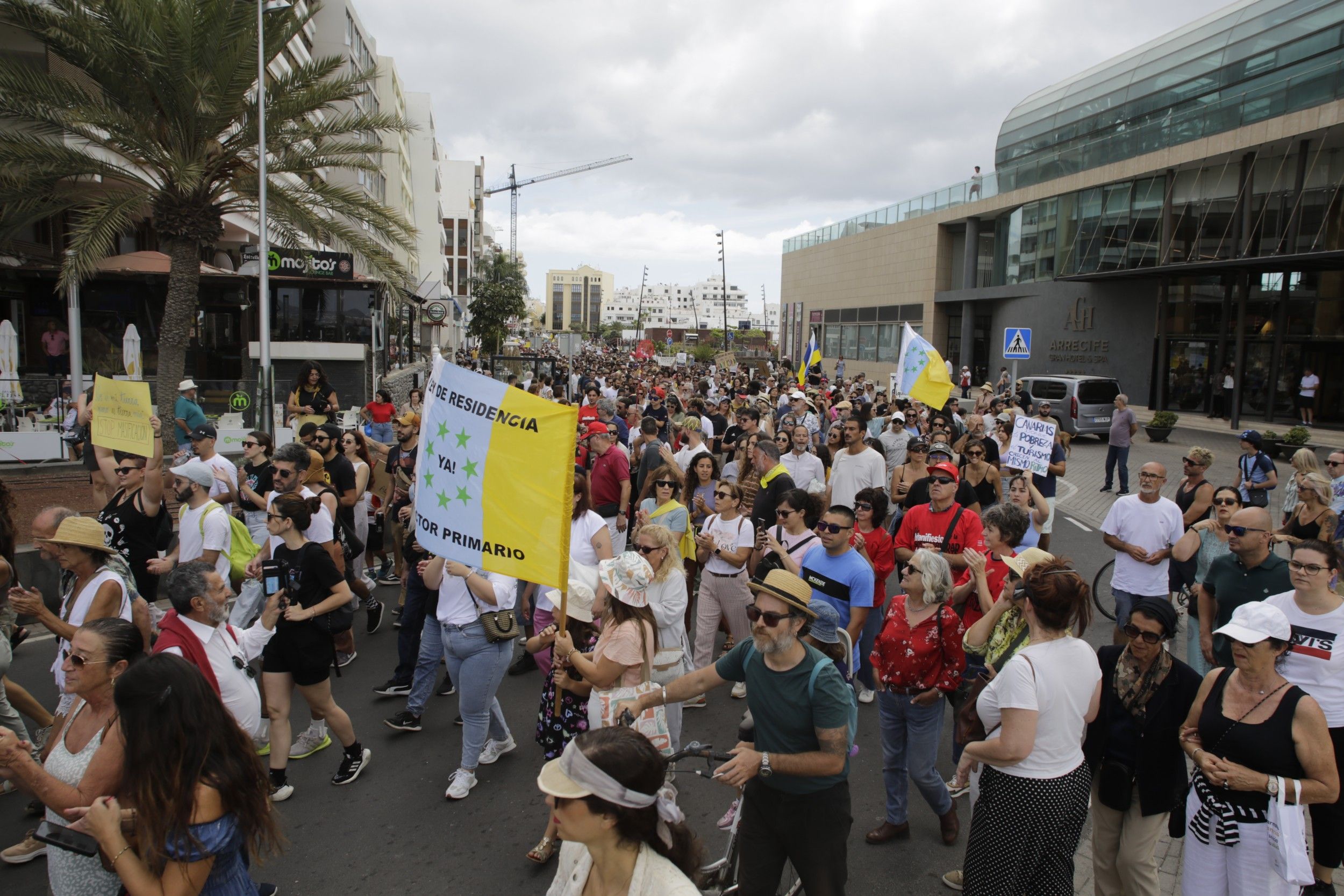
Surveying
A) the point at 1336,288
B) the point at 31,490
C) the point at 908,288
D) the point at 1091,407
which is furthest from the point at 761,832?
the point at 908,288

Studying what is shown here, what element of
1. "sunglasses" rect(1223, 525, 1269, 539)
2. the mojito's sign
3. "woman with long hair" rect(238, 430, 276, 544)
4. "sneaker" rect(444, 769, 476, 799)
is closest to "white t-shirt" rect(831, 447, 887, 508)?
"sunglasses" rect(1223, 525, 1269, 539)

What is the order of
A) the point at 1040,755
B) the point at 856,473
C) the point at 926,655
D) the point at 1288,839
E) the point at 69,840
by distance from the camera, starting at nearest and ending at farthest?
1. the point at 69,840
2. the point at 1288,839
3. the point at 1040,755
4. the point at 926,655
5. the point at 856,473

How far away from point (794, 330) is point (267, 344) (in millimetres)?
44307


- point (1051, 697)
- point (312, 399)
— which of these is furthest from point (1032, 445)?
point (312, 399)

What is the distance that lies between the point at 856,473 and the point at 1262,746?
5.26 metres

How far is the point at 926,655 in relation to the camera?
14.1 feet

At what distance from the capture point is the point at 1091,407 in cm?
2392

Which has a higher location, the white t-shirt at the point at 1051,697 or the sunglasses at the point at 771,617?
the sunglasses at the point at 771,617

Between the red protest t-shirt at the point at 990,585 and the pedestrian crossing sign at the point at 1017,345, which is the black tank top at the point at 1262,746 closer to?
the red protest t-shirt at the point at 990,585

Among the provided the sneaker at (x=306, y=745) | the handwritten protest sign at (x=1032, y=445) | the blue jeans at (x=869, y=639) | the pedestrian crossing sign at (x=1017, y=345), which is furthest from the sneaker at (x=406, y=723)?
the pedestrian crossing sign at (x=1017, y=345)

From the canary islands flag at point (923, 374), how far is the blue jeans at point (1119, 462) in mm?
4840

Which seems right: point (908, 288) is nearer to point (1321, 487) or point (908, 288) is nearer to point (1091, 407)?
point (1091, 407)

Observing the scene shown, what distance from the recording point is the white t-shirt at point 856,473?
8.40 meters

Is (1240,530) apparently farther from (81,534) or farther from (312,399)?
(312,399)
